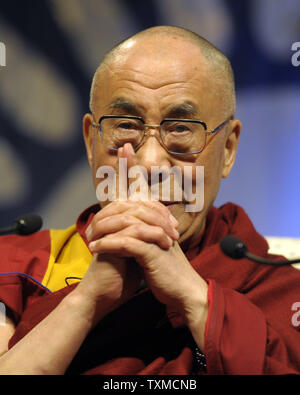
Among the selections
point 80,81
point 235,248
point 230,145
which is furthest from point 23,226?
point 80,81

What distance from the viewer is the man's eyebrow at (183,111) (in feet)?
4.44

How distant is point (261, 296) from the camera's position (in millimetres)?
1307

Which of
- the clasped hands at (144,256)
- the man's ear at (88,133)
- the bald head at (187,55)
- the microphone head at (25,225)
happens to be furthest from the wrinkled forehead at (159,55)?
the microphone head at (25,225)

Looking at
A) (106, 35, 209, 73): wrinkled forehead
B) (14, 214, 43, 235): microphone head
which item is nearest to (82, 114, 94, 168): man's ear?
(106, 35, 209, 73): wrinkled forehead

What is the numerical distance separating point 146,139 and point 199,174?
19 cm

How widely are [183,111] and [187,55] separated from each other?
19cm

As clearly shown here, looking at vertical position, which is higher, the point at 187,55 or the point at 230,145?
the point at 187,55

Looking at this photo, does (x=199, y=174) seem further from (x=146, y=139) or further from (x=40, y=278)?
(x=40, y=278)

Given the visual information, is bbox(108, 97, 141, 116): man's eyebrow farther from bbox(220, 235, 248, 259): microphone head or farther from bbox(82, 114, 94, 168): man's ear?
bbox(220, 235, 248, 259): microphone head

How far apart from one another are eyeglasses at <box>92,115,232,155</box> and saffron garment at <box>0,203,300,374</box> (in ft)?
0.98

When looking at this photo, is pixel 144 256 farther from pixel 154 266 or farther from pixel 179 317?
pixel 179 317

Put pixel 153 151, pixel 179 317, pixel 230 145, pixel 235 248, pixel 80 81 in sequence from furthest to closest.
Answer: pixel 80 81, pixel 230 145, pixel 153 151, pixel 179 317, pixel 235 248

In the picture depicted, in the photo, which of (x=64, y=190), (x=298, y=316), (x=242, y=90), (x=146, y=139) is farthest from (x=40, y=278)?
(x=242, y=90)

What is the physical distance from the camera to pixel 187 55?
1427 millimetres
